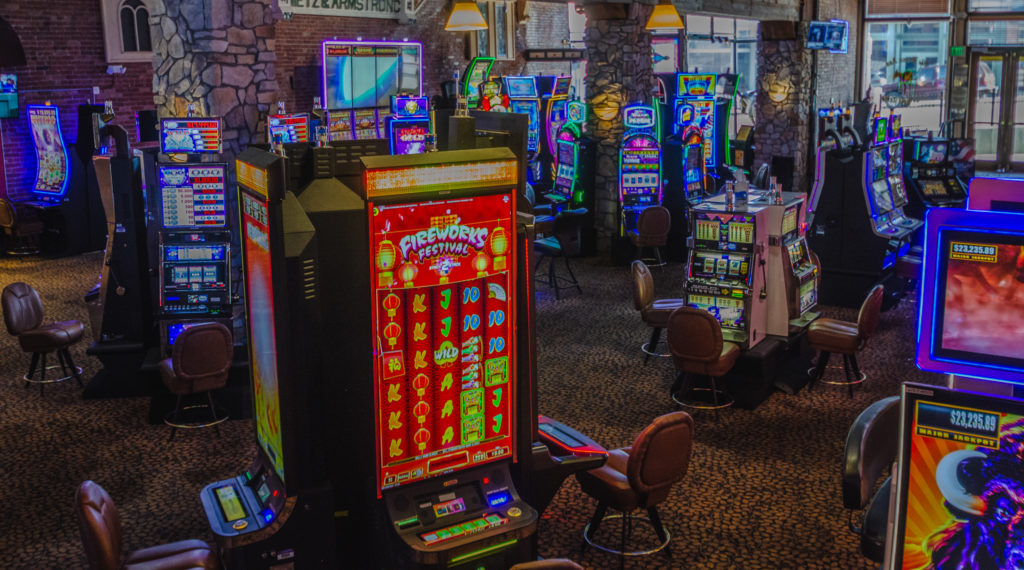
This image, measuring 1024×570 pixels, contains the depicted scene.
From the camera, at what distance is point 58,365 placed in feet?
25.9

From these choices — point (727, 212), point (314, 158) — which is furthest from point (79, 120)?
point (314, 158)

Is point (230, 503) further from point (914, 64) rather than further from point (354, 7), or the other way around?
point (914, 64)

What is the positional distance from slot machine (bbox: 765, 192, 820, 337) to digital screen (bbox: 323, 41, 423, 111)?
8.18 m

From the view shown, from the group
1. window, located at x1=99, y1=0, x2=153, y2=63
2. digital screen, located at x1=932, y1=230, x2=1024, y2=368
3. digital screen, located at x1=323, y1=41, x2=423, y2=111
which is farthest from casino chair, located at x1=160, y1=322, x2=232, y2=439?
digital screen, located at x1=323, y1=41, x2=423, y2=111

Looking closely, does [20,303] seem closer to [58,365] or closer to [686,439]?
[58,365]

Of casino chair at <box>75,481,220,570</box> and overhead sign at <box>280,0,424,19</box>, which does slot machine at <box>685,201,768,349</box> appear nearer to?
casino chair at <box>75,481,220,570</box>

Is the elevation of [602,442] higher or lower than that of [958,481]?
lower

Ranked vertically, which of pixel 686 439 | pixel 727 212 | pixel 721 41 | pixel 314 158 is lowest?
pixel 686 439

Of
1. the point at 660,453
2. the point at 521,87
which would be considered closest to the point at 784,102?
the point at 521,87

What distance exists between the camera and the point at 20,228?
1190 centimetres

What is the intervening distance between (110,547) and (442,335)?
151 centimetres

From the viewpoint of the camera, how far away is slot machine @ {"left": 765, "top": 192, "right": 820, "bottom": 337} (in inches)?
276

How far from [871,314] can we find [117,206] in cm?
559

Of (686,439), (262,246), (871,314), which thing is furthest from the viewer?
(871,314)
